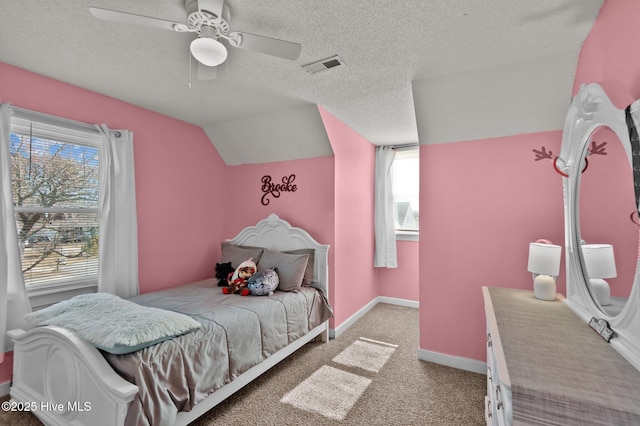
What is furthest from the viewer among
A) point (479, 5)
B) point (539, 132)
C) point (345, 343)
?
point (345, 343)

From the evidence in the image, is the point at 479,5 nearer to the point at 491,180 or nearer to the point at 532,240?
the point at 491,180

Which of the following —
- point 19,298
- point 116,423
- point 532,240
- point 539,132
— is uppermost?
point 539,132

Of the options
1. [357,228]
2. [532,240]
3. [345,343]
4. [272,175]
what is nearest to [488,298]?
[532,240]

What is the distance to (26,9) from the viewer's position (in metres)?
1.58

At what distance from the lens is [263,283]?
8.94 ft

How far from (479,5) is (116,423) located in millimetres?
2768

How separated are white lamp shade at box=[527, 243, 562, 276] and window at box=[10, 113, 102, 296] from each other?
355 centimetres

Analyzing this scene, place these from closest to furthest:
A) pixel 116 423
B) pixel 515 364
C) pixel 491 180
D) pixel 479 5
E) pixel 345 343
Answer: pixel 515 364 < pixel 116 423 < pixel 479 5 < pixel 491 180 < pixel 345 343

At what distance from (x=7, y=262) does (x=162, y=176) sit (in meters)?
1.46

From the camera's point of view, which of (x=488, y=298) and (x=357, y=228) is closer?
(x=488, y=298)

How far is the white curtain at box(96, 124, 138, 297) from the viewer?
2635 mm

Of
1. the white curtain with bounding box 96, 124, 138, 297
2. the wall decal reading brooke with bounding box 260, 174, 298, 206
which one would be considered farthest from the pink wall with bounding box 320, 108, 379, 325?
the white curtain with bounding box 96, 124, 138, 297

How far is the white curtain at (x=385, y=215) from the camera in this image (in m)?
4.25

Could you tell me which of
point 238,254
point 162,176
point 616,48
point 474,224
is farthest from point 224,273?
point 616,48
